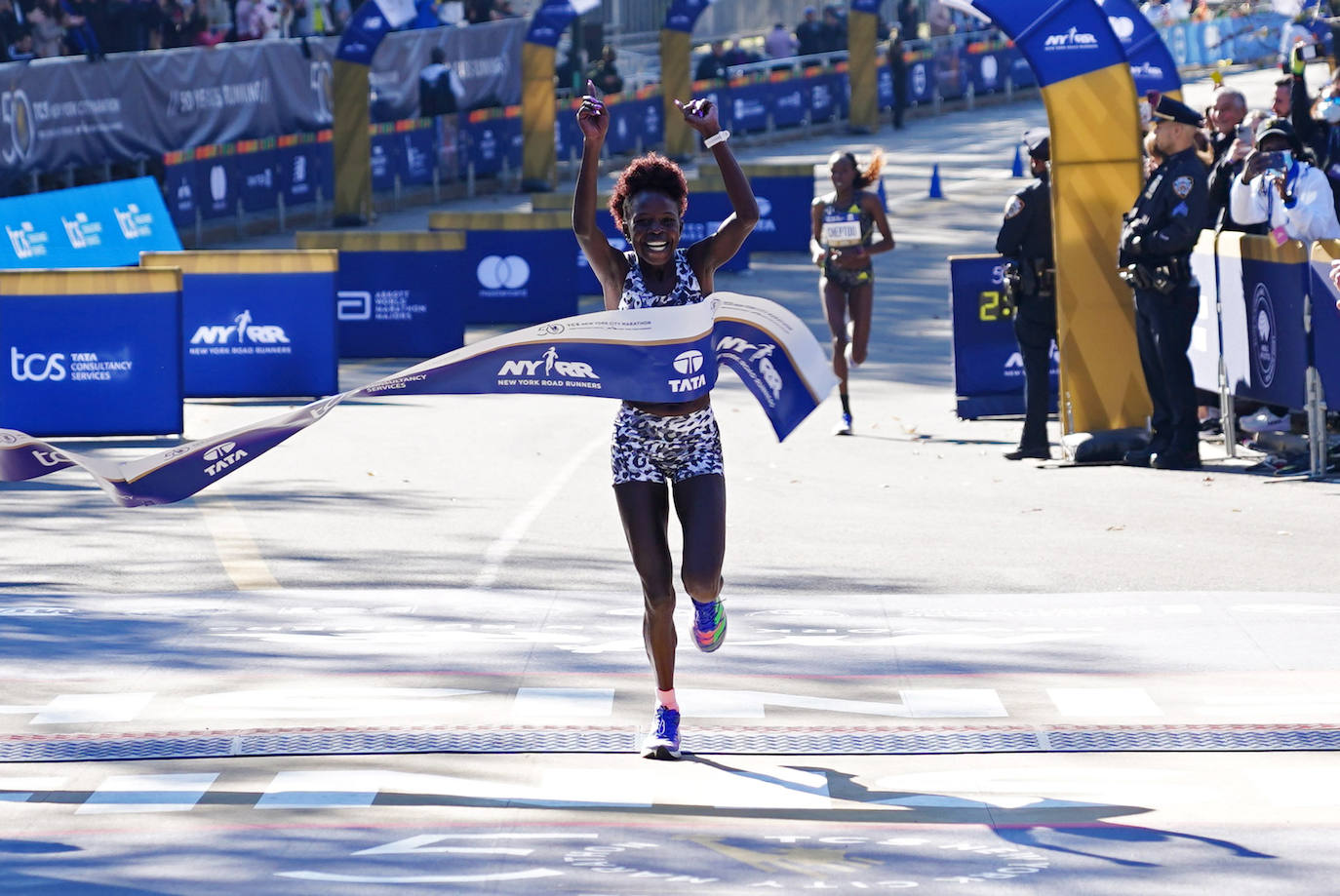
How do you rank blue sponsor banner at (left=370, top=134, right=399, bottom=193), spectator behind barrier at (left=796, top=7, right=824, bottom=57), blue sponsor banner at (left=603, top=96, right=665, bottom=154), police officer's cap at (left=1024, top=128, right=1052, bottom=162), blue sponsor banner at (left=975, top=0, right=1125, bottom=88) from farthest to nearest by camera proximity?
spectator behind barrier at (left=796, top=7, right=824, bottom=57), blue sponsor banner at (left=603, top=96, right=665, bottom=154), blue sponsor banner at (left=370, top=134, right=399, bottom=193), police officer's cap at (left=1024, top=128, right=1052, bottom=162), blue sponsor banner at (left=975, top=0, right=1125, bottom=88)

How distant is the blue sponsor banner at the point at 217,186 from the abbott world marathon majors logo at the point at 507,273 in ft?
25.9

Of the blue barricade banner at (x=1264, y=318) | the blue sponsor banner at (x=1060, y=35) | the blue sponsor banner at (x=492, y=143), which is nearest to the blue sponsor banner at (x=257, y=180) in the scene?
the blue sponsor banner at (x=492, y=143)

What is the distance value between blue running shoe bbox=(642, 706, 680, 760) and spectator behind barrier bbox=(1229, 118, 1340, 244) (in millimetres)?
6704

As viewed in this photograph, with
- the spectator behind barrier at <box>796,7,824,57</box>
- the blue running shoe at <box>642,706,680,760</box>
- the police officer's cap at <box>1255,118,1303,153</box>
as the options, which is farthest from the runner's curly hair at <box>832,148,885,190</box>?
the spectator behind barrier at <box>796,7,824,57</box>

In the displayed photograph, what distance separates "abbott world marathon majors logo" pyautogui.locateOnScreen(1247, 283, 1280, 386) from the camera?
43.0ft

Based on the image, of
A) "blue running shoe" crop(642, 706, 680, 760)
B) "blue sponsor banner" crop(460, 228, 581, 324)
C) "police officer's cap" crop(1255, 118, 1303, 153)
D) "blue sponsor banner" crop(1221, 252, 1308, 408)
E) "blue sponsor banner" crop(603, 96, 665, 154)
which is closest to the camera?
"blue running shoe" crop(642, 706, 680, 760)

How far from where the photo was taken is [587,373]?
740cm

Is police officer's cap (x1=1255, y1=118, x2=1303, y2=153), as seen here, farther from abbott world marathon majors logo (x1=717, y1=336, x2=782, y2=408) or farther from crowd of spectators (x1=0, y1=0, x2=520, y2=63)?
crowd of spectators (x1=0, y1=0, x2=520, y2=63)

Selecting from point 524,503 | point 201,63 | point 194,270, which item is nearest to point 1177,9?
point 201,63

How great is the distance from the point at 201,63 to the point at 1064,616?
22187 mm

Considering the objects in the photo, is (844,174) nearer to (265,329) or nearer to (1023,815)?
(265,329)

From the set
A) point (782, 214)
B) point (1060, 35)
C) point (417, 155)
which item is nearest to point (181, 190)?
point (417, 155)

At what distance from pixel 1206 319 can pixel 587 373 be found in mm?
8058

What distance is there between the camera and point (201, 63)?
29.2m
